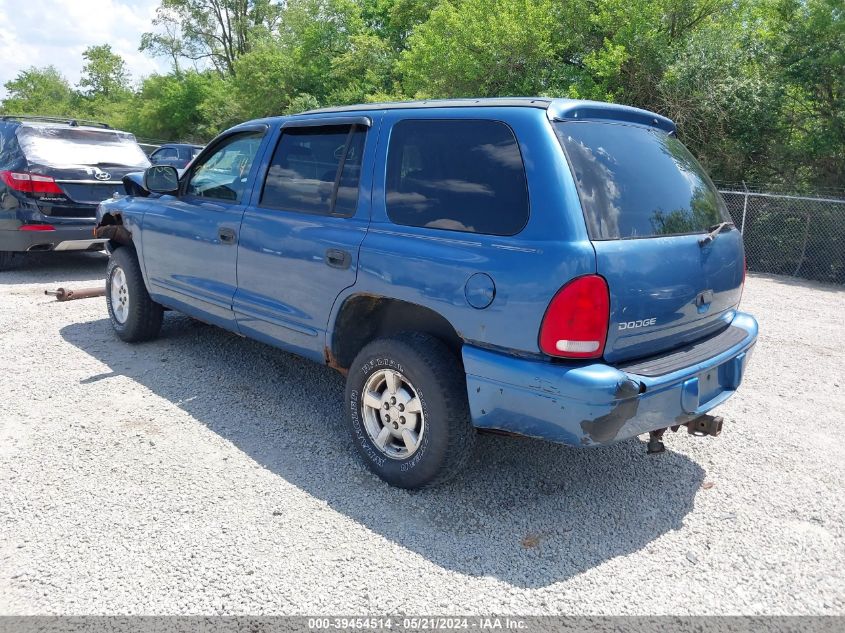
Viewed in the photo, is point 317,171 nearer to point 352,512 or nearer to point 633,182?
point 633,182

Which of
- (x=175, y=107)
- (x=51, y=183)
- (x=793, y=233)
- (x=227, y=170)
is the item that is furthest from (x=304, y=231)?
(x=175, y=107)

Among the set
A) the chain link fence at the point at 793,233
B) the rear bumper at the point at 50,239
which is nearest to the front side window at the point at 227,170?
the rear bumper at the point at 50,239

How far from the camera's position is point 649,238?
10.5 feet

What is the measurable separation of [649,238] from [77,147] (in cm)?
798

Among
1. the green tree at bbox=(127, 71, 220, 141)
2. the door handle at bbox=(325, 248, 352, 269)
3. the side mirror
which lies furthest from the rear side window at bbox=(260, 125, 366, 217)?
the green tree at bbox=(127, 71, 220, 141)

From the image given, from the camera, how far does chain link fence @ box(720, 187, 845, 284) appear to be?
Answer: 1105cm

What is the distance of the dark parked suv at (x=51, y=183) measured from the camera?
806 cm

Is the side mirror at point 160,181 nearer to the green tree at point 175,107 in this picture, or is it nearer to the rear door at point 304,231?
the rear door at point 304,231

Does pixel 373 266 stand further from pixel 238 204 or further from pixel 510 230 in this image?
pixel 238 204

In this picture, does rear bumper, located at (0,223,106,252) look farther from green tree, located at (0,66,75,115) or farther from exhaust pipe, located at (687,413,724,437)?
green tree, located at (0,66,75,115)

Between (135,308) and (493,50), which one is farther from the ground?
(493,50)

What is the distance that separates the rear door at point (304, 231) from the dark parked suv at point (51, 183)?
482cm

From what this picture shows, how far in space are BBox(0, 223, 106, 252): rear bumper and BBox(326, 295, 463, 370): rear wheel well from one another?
5.32 meters

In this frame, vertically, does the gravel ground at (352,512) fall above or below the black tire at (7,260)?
below
